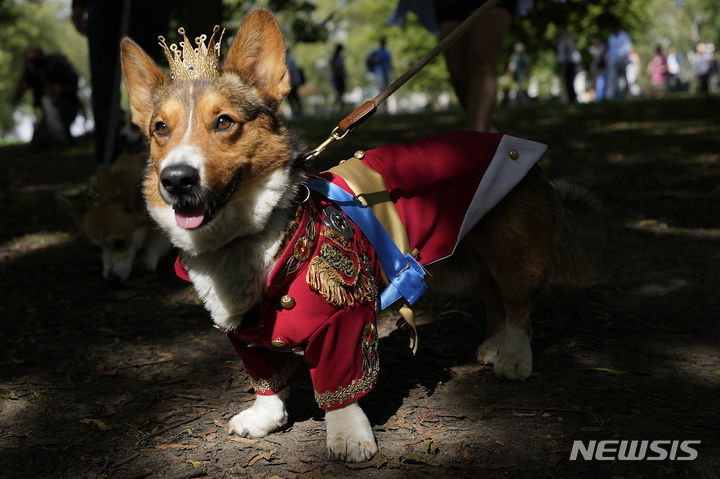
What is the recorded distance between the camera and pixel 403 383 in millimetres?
3406

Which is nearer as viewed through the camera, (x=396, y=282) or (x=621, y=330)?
(x=396, y=282)

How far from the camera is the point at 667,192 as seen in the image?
7473 millimetres

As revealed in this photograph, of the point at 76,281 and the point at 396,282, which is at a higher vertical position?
the point at 396,282

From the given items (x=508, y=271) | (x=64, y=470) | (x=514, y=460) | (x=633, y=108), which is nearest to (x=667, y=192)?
(x=508, y=271)

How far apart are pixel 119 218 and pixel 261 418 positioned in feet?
11.2

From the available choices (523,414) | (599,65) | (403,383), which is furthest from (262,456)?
(599,65)

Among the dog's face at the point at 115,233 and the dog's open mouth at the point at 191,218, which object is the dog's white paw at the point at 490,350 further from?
the dog's face at the point at 115,233

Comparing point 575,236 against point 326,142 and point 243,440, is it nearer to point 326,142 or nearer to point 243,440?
point 326,142

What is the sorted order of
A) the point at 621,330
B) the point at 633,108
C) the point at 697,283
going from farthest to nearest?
the point at 633,108 < the point at 697,283 < the point at 621,330

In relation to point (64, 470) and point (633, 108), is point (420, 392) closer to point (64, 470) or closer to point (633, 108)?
point (64, 470)

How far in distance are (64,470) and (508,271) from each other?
7.36ft

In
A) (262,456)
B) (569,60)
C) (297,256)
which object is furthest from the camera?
(569,60)

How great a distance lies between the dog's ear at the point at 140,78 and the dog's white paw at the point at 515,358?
2.06 meters

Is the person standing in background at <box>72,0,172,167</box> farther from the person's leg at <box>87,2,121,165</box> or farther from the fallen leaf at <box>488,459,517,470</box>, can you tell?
the fallen leaf at <box>488,459,517,470</box>
